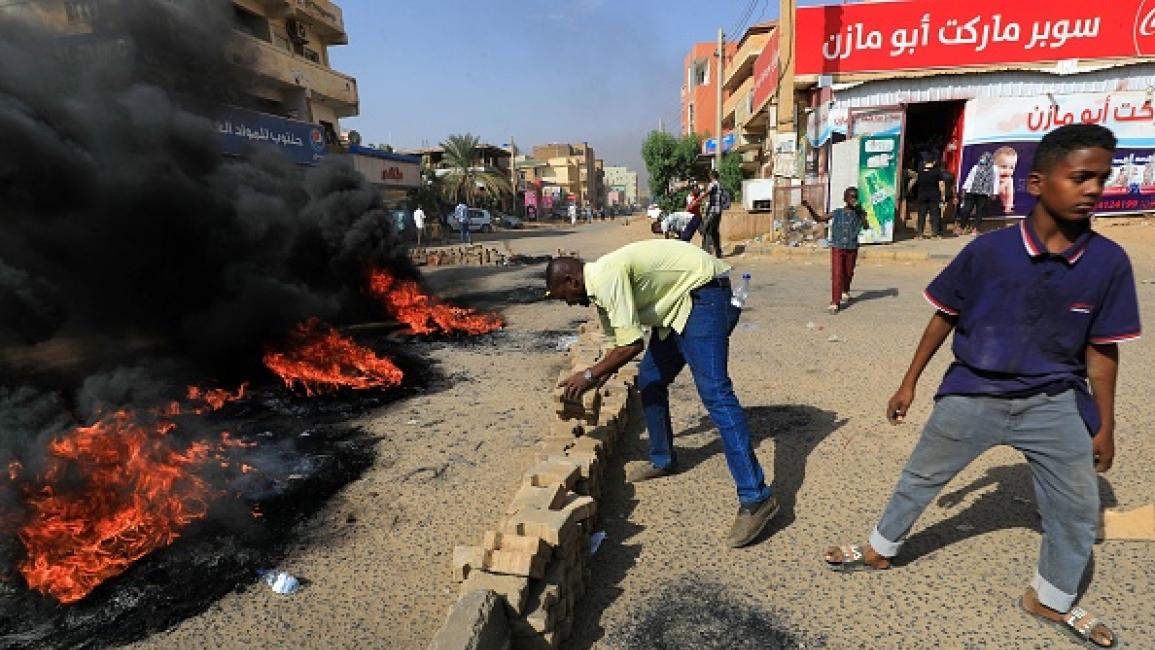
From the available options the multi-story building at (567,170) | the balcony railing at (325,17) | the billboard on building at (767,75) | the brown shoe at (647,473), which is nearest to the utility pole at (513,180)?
the multi-story building at (567,170)

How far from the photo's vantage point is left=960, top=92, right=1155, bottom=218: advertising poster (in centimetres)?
1296

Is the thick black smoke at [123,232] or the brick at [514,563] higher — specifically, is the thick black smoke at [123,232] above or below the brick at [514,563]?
above

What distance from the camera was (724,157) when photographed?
104ft

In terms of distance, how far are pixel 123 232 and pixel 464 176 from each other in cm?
4049

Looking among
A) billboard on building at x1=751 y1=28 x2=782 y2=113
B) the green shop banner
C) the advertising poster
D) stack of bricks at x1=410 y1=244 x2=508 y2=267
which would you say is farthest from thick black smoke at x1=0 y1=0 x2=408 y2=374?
the advertising poster

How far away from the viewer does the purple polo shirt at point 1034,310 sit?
6.13 ft

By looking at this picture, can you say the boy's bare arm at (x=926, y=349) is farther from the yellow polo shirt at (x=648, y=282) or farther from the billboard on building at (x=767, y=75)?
the billboard on building at (x=767, y=75)

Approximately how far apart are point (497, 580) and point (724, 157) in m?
32.4

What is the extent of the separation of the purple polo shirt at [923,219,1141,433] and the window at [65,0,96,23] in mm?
9088

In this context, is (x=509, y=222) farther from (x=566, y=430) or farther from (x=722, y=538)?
(x=722, y=538)

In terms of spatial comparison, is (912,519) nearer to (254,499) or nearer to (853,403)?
(853,403)

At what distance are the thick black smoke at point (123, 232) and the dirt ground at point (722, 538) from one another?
213 cm

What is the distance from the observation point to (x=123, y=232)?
235 inches

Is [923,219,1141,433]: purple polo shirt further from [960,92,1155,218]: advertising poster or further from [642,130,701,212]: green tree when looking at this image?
[642,130,701,212]: green tree
